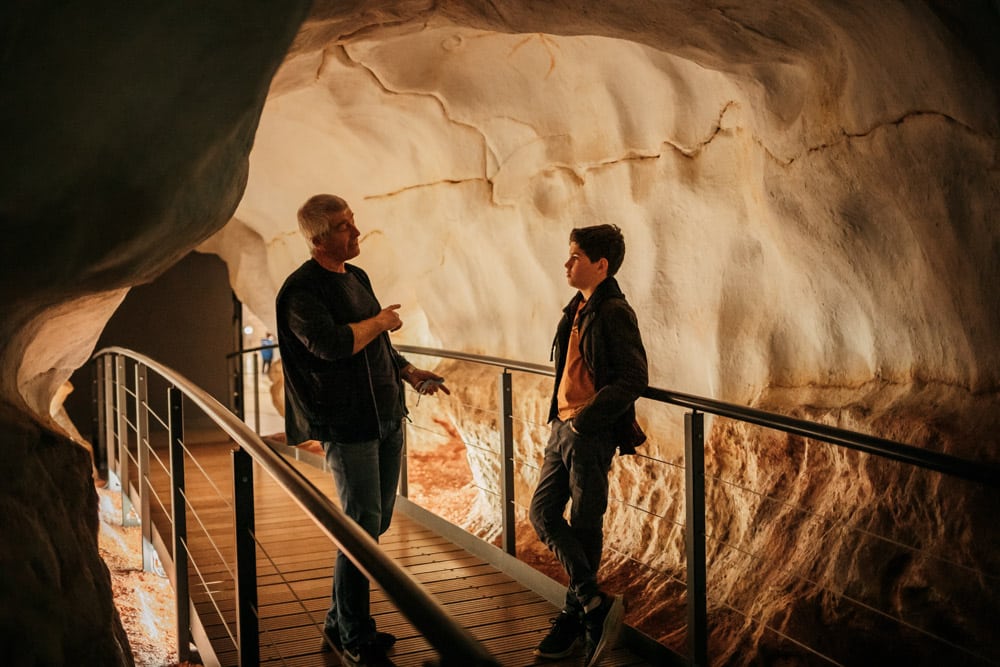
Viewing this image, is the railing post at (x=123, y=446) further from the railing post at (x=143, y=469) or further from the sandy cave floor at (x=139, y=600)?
the railing post at (x=143, y=469)

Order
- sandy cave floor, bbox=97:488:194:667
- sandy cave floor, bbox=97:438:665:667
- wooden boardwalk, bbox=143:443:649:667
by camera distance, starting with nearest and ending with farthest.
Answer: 1. wooden boardwalk, bbox=143:443:649:667
2. sandy cave floor, bbox=97:488:194:667
3. sandy cave floor, bbox=97:438:665:667

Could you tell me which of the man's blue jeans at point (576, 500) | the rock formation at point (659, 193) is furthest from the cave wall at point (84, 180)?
the man's blue jeans at point (576, 500)

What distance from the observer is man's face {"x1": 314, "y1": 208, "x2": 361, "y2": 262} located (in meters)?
2.74

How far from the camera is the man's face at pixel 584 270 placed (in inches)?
111

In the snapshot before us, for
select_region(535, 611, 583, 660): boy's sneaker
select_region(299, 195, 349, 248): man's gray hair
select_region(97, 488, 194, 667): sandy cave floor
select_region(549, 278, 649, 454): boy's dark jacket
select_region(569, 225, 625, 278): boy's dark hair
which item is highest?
select_region(299, 195, 349, 248): man's gray hair

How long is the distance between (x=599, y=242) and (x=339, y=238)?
2.52 feet

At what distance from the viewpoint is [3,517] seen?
1903 mm

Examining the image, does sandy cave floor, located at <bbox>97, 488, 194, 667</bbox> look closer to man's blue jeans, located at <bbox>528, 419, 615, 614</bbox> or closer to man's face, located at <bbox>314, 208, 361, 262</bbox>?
man's blue jeans, located at <bbox>528, 419, 615, 614</bbox>

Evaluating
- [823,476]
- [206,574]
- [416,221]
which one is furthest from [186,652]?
[416,221]

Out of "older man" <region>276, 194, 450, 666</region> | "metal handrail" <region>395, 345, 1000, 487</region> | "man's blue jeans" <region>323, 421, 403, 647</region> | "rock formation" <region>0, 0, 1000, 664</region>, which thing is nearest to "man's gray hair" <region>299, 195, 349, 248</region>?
"older man" <region>276, 194, 450, 666</region>

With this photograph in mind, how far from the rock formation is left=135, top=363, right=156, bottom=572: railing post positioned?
982 mm

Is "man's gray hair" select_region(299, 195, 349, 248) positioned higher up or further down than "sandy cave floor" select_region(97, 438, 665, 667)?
higher up

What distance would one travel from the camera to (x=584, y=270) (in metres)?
2.81

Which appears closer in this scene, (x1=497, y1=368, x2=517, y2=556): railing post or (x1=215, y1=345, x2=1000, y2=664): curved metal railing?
(x1=215, y1=345, x2=1000, y2=664): curved metal railing
